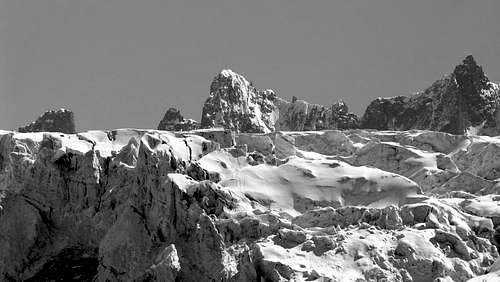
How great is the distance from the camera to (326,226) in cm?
18238

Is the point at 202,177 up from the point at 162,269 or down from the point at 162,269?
up

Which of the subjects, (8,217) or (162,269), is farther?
(8,217)

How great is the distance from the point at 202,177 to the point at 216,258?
1098 inches

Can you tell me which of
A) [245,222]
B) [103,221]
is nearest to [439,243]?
[245,222]

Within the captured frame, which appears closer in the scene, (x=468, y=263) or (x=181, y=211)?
(x=468, y=263)

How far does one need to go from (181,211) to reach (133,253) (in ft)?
36.3

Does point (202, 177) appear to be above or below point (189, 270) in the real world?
above

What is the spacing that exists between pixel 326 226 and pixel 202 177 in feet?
90.8

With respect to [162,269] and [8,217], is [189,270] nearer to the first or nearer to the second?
[162,269]

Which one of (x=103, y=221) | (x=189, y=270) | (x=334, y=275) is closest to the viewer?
(x=334, y=275)

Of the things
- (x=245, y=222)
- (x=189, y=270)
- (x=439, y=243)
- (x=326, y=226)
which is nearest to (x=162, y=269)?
(x=189, y=270)

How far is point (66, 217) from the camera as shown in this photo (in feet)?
655

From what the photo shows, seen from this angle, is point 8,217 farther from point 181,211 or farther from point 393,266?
point 393,266

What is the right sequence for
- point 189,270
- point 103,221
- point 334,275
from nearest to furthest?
point 334,275 → point 189,270 → point 103,221
